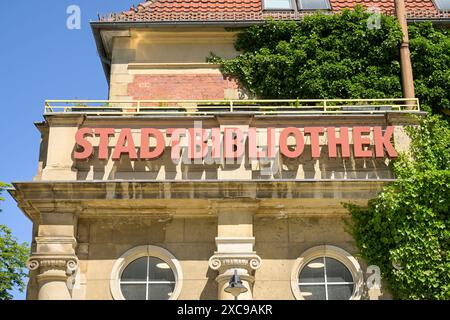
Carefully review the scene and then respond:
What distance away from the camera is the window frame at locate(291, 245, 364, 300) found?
1970 centimetres

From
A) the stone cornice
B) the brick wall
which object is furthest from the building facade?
the brick wall

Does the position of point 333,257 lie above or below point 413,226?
below

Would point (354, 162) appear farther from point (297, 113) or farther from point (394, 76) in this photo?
point (394, 76)

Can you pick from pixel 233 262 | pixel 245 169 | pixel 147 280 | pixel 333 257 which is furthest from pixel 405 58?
pixel 147 280

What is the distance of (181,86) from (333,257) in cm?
928

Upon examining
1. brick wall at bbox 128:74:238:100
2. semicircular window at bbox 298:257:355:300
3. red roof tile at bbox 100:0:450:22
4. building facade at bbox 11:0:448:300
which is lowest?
semicircular window at bbox 298:257:355:300

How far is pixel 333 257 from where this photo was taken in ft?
66.4

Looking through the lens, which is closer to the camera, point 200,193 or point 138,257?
point 200,193

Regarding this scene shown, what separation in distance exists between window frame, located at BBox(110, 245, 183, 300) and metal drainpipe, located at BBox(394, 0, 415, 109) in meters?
9.51

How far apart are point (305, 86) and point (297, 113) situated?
409 cm

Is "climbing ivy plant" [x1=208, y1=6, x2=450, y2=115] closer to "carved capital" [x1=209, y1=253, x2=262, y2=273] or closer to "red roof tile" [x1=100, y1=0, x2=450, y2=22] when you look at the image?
"red roof tile" [x1=100, y1=0, x2=450, y2=22]

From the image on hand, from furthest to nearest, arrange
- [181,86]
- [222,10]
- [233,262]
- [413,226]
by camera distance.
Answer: [222,10] < [181,86] < [233,262] < [413,226]

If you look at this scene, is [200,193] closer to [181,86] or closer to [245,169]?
[245,169]
